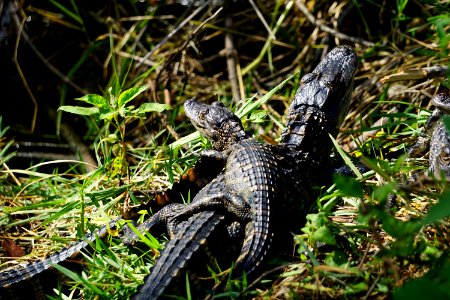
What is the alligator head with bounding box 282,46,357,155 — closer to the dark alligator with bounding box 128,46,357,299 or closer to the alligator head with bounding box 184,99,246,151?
the dark alligator with bounding box 128,46,357,299

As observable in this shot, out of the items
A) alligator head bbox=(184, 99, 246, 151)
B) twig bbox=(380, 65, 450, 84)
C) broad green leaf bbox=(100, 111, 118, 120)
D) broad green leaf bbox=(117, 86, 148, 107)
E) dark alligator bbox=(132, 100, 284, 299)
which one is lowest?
dark alligator bbox=(132, 100, 284, 299)

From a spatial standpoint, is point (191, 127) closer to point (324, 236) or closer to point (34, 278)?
point (34, 278)

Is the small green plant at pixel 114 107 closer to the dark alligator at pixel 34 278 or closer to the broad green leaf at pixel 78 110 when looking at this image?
the broad green leaf at pixel 78 110

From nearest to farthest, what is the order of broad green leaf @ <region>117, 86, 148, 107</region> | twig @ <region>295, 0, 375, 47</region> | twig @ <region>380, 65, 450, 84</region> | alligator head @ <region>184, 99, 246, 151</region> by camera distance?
1. broad green leaf @ <region>117, 86, 148, 107</region>
2. alligator head @ <region>184, 99, 246, 151</region>
3. twig @ <region>380, 65, 450, 84</region>
4. twig @ <region>295, 0, 375, 47</region>

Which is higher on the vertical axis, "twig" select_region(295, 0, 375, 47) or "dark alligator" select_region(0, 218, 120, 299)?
"twig" select_region(295, 0, 375, 47)

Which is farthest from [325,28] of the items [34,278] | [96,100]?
[34,278]

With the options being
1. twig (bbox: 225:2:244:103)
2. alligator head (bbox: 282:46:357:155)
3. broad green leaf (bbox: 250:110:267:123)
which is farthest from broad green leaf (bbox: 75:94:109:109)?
twig (bbox: 225:2:244:103)

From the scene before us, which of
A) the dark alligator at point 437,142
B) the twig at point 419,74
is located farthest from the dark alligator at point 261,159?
the dark alligator at point 437,142
